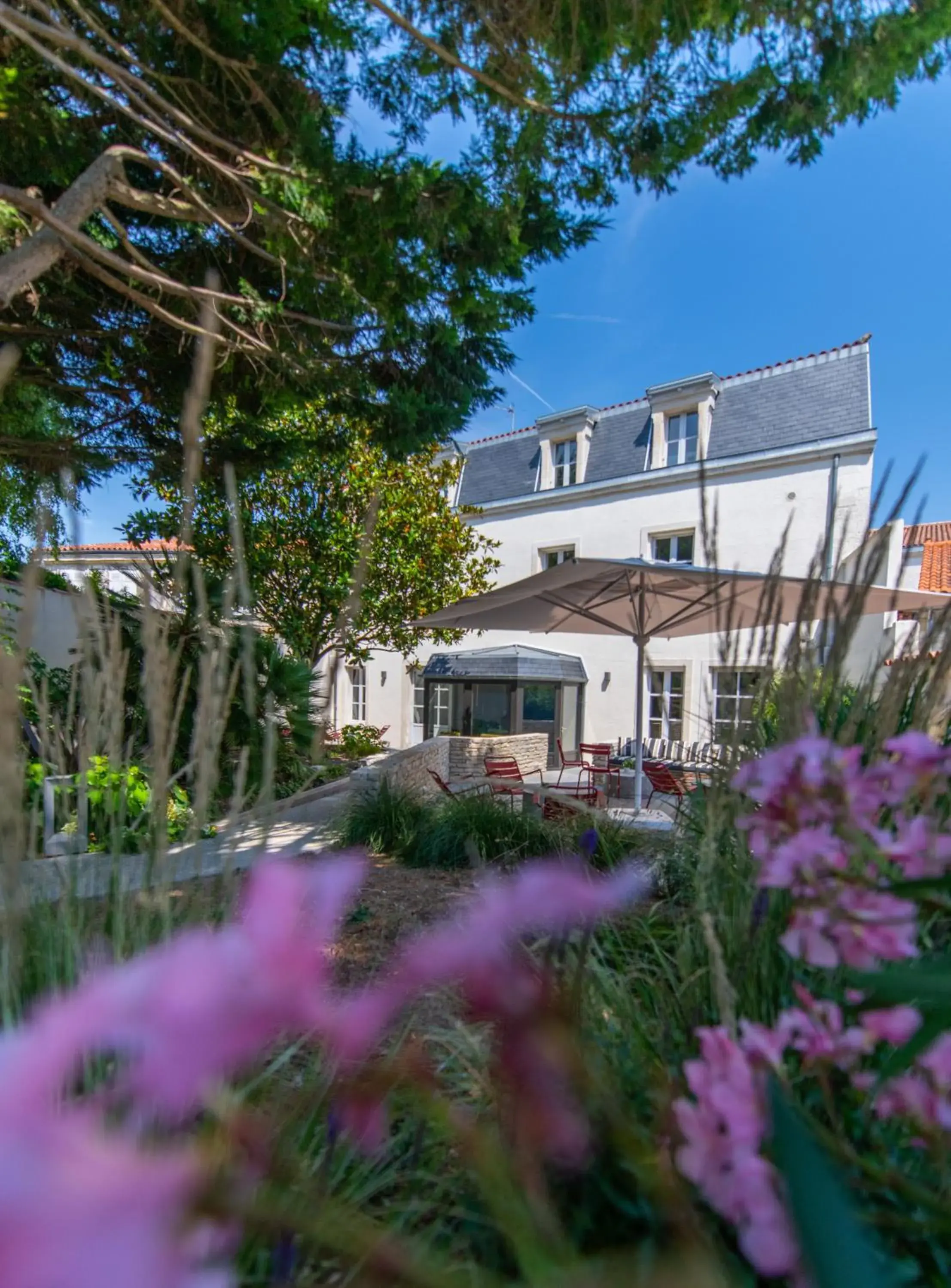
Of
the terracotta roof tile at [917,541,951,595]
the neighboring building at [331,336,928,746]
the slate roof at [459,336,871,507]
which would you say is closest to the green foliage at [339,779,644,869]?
the neighboring building at [331,336,928,746]

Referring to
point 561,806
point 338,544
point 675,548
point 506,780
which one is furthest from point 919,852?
point 675,548

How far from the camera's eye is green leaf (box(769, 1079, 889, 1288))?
36 centimetres

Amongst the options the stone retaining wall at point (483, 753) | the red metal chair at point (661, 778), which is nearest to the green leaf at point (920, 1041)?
the red metal chair at point (661, 778)

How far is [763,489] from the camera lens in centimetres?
1149

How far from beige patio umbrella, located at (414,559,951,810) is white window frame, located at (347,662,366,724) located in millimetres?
10326

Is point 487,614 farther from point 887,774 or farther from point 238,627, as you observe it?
point 887,774

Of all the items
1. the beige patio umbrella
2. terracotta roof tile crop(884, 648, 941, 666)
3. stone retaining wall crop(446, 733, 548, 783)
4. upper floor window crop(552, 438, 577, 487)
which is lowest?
stone retaining wall crop(446, 733, 548, 783)

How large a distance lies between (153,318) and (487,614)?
3.80 m

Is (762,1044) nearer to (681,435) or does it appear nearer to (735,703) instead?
(735,703)

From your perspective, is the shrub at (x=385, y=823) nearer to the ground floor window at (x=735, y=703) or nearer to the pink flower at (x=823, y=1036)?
the ground floor window at (x=735, y=703)

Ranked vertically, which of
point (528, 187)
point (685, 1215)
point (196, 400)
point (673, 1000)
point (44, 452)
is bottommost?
point (673, 1000)

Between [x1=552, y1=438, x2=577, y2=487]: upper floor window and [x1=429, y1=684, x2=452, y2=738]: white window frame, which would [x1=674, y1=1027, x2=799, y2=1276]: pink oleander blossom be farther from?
[x1=552, y1=438, x2=577, y2=487]: upper floor window

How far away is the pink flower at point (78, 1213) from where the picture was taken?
5.6 inches

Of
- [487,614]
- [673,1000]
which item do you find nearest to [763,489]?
[487,614]
